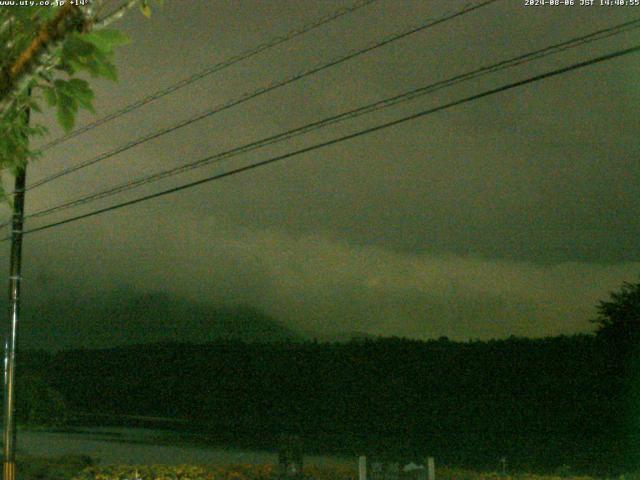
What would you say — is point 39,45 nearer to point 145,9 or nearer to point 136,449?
point 145,9

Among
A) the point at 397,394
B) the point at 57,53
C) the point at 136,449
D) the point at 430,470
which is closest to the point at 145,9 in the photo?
the point at 57,53

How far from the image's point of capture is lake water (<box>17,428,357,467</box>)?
2355cm

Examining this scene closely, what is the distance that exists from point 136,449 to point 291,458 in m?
12.9

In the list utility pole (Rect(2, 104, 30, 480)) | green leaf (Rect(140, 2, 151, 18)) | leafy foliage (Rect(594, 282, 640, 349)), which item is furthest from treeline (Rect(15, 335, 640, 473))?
green leaf (Rect(140, 2, 151, 18))

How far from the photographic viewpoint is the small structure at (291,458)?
51.2 feet

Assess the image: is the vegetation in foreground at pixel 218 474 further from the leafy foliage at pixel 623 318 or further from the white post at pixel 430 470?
the leafy foliage at pixel 623 318

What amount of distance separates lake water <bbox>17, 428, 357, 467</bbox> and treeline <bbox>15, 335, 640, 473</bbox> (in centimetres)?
190

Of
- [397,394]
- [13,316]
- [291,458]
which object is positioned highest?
[13,316]

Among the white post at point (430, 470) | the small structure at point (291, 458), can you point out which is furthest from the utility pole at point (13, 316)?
A: the white post at point (430, 470)

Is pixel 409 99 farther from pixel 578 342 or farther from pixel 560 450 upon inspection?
pixel 578 342

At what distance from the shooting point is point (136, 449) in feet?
89.7

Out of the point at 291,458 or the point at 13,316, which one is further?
the point at 291,458

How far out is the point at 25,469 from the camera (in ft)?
65.2

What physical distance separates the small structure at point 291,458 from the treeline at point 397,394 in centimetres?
624
